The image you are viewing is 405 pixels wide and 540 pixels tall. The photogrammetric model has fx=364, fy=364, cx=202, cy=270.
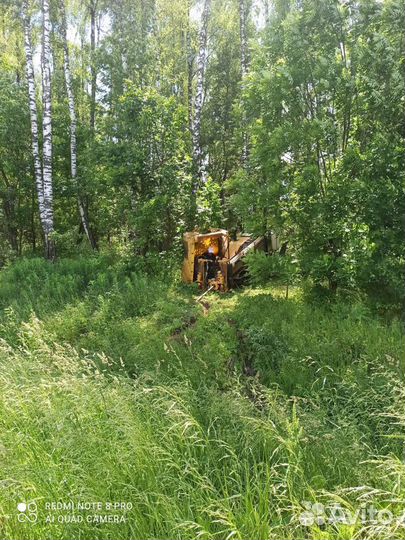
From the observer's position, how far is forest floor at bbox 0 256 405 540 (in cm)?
225

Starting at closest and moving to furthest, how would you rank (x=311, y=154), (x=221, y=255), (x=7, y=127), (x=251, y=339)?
(x=251, y=339) → (x=311, y=154) → (x=221, y=255) → (x=7, y=127)

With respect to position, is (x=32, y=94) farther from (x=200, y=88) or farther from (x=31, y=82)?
(x=200, y=88)

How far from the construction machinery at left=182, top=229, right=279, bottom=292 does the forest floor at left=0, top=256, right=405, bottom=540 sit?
2.07 m

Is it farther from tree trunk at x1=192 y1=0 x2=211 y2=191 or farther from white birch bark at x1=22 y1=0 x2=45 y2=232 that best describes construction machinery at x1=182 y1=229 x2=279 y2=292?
white birch bark at x1=22 y1=0 x2=45 y2=232

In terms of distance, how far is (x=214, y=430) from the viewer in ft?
9.73

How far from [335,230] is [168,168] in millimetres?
5054

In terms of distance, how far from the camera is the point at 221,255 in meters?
9.12

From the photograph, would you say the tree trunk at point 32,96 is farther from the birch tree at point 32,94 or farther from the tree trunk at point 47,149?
the tree trunk at point 47,149

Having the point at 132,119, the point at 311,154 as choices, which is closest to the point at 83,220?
the point at 132,119

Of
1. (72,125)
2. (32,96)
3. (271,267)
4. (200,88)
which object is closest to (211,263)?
(271,267)

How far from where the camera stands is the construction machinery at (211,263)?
8.65m

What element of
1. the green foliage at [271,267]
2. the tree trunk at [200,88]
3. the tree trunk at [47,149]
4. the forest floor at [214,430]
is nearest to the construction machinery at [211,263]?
the green foliage at [271,267]

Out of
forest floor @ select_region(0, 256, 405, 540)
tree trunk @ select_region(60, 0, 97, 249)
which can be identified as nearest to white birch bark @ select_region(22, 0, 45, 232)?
tree trunk @ select_region(60, 0, 97, 249)

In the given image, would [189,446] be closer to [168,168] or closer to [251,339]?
[251,339]
